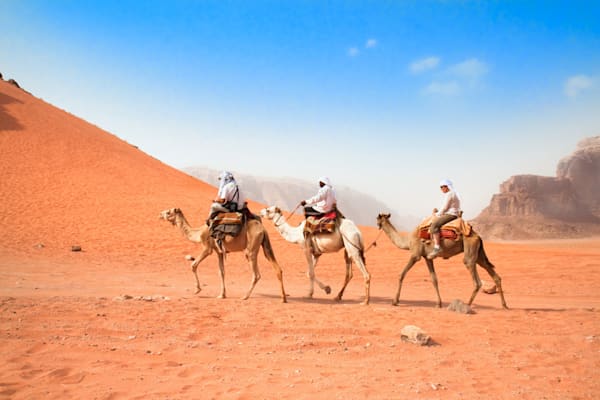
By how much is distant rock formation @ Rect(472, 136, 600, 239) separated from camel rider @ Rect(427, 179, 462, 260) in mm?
75691

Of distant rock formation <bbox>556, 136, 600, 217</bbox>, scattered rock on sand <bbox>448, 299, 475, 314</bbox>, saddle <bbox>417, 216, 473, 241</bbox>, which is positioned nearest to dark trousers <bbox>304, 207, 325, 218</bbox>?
saddle <bbox>417, 216, 473, 241</bbox>

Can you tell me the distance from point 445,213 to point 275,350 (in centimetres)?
595

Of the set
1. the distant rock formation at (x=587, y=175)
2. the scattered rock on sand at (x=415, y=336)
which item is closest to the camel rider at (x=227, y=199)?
the scattered rock on sand at (x=415, y=336)

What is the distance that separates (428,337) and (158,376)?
4291 millimetres

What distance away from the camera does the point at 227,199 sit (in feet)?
35.2

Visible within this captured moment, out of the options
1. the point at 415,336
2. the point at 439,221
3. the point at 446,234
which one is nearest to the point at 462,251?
the point at 446,234

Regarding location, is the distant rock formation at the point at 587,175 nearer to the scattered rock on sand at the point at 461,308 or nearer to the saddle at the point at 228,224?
the scattered rock on sand at the point at 461,308

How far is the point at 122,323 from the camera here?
7414 millimetres

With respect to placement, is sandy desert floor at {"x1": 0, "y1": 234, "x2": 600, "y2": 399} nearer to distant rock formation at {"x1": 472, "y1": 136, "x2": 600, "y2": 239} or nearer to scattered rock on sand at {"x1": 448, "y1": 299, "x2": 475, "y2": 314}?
scattered rock on sand at {"x1": 448, "y1": 299, "x2": 475, "y2": 314}

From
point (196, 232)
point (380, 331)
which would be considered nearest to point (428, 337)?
point (380, 331)

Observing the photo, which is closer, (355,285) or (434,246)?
(434,246)

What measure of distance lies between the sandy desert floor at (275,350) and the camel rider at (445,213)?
1.70 m

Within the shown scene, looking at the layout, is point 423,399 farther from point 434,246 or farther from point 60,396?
point 434,246

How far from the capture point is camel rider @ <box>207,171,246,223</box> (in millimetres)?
10702
